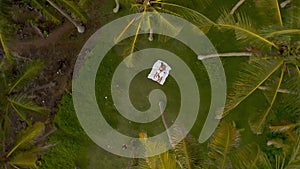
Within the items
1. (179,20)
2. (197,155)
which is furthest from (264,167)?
(179,20)

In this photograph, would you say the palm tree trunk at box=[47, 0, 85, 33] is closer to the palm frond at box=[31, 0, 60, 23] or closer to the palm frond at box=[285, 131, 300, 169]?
the palm frond at box=[31, 0, 60, 23]

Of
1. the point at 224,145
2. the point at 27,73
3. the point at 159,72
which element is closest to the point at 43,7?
the point at 27,73

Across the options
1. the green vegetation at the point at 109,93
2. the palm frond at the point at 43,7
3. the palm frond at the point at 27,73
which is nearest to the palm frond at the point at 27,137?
the green vegetation at the point at 109,93

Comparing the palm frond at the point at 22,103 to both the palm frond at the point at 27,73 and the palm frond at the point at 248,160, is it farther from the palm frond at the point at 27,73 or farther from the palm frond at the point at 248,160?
the palm frond at the point at 248,160

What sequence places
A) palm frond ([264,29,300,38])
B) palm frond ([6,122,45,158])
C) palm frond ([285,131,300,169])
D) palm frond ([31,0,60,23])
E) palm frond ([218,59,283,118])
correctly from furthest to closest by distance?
palm frond ([6,122,45,158]) → palm frond ([31,0,60,23]) → palm frond ([218,59,283,118]) → palm frond ([285,131,300,169]) → palm frond ([264,29,300,38])

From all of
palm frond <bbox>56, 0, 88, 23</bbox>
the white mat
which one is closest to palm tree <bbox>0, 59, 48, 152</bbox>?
palm frond <bbox>56, 0, 88, 23</bbox>

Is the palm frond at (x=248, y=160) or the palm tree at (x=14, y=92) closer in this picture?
the palm frond at (x=248, y=160)

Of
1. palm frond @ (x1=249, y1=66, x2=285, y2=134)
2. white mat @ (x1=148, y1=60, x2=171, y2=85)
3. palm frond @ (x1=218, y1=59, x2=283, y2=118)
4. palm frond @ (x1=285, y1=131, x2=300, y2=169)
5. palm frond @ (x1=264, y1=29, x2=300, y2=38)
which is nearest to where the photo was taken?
palm frond @ (x1=264, y1=29, x2=300, y2=38)
